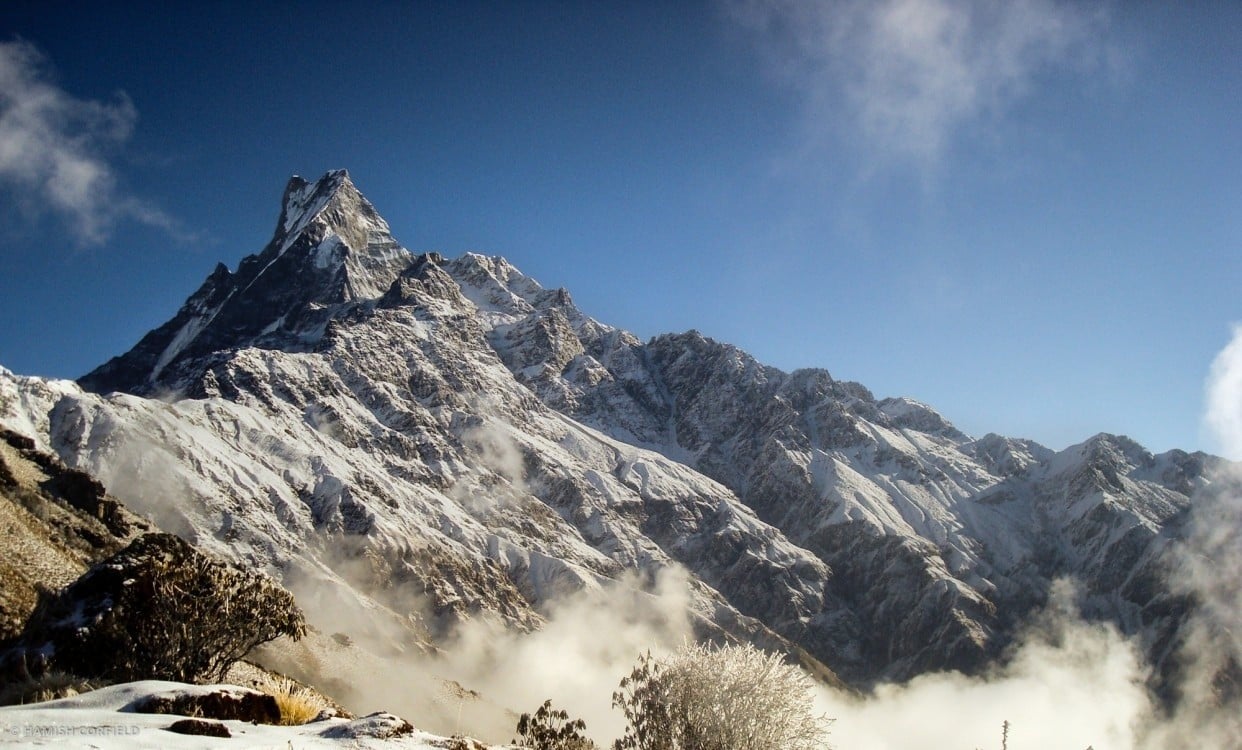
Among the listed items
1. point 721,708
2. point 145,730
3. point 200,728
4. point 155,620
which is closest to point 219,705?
point 200,728

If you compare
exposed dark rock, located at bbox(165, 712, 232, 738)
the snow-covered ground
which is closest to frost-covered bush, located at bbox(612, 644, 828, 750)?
the snow-covered ground

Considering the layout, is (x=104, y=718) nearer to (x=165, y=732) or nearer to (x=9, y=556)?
(x=165, y=732)

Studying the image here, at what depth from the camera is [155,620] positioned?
26984mm

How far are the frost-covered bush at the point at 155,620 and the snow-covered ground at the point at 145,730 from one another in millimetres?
13912

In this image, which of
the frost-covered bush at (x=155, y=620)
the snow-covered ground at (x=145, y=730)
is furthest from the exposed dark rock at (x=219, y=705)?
the frost-covered bush at (x=155, y=620)

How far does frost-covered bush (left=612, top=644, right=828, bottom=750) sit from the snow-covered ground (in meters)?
19.5

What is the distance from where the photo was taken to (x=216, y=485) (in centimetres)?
16838

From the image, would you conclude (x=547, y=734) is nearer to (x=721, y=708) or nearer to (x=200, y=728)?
(x=721, y=708)

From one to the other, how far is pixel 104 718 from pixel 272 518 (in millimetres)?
175677

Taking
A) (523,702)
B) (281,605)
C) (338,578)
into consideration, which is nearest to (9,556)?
(281,605)

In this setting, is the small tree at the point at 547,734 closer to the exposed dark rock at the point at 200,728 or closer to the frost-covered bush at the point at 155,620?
the frost-covered bush at the point at 155,620

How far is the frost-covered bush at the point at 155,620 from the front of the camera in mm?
26094

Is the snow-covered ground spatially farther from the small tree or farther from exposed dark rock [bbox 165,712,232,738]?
the small tree

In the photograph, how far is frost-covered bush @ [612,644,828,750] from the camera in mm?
31312
